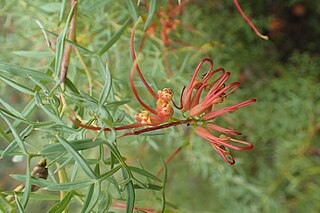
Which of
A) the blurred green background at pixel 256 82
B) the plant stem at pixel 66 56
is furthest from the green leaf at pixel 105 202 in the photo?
the blurred green background at pixel 256 82

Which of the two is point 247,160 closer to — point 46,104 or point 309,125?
point 309,125

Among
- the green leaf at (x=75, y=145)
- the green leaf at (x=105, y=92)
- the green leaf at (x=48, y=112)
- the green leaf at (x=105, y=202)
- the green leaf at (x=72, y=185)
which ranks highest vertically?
the green leaf at (x=105, y=92)

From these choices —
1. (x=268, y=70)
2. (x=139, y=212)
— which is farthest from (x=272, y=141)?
(x=139, y=212)

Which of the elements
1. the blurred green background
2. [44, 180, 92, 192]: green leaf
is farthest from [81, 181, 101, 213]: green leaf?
the blurred green background

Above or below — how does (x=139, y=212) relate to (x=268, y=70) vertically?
below

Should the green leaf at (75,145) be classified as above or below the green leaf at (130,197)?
above

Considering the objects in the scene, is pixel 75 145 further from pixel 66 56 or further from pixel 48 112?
pixel 66 56

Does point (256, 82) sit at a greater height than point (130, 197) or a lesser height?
greater

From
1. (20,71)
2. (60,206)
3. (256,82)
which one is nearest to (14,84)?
(20,71)

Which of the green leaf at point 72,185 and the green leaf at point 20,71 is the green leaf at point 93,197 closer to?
the green leaf at point 72,185

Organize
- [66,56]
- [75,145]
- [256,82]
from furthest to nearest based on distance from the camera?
1. [256,82]
2. [66,56]
3. [75,145]

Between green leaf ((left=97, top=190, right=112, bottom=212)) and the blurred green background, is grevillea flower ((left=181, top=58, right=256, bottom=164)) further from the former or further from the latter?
the blurred green background
